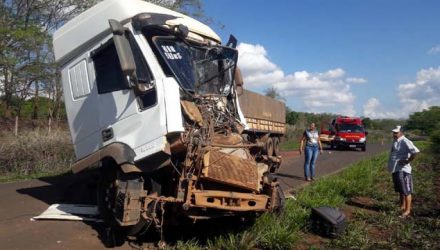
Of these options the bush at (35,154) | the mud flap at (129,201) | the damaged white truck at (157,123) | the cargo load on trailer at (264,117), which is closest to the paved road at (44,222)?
the damaged white truck at (157,123)

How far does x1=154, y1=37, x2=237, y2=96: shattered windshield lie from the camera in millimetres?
6879

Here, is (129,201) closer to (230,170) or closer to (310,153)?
(230,170)

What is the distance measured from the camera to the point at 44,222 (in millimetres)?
7941

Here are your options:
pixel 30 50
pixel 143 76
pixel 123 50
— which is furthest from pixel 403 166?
pixel 30 50

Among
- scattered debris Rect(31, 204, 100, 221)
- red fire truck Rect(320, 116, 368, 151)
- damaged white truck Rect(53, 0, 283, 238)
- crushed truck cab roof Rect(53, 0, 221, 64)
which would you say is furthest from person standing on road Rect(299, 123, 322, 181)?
red fire truck Rect(320, 116, 368, 151)

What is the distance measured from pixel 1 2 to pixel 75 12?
3.65 meters

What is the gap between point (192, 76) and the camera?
282 inches

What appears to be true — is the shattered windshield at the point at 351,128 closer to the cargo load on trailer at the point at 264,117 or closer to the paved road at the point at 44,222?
the cargo load on trailer at the point at 264,117

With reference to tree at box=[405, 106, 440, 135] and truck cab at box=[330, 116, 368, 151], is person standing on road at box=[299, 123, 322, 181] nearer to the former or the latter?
truck cab at box=[330, 116, 368, 151]

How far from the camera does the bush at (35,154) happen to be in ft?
47.9

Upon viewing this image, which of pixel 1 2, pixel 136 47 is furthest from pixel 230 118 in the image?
pixel 1 2

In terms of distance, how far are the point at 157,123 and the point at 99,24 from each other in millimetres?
2244

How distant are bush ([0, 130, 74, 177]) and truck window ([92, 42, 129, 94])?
824cm

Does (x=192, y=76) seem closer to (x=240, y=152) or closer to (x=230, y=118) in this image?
(x=230, y=118)
